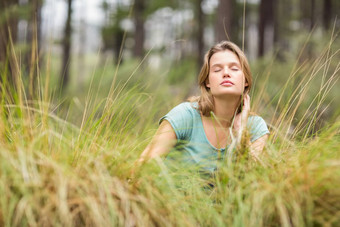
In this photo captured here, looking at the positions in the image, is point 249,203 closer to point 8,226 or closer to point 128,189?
point 128,189

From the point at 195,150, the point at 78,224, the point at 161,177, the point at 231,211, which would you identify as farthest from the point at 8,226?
the point at 195,150

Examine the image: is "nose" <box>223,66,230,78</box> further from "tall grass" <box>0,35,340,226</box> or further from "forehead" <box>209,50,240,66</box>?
"tall grass" <box>0,35,340,226</box>

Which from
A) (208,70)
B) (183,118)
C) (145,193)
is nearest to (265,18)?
(208,70)

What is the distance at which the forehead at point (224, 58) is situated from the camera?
2084mm

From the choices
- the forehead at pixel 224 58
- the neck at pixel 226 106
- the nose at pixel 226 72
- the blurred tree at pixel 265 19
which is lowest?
the neck at pixel 226 106

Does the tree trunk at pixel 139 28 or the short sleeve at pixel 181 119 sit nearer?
the short sleeve at pixel 181 119

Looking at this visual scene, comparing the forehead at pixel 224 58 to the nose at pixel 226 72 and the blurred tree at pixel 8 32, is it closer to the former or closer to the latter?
the nose at pixel 226 72

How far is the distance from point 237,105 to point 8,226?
56.7 inches

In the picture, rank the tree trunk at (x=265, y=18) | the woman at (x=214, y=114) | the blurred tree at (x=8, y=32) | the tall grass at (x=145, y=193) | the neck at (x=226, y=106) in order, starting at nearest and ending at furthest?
the tall grass at (x=145, y=193) < the woman at (x=214, y=114) < the neck at (x=226, y=106) < the blurred tree at (x=8, y=32) < the tree trunk at (x=265, y=18)

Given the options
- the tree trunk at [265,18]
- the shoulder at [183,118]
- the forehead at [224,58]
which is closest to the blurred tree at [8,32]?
the shoulder at [183,118]

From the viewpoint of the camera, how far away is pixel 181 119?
2051 mm

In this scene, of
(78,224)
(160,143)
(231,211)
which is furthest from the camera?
(160,143)

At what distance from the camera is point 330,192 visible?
1332 millimetres

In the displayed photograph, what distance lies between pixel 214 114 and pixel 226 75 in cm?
26
